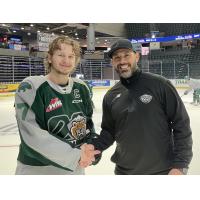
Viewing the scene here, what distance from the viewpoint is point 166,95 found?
1.14 m

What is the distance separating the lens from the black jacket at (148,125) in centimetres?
113

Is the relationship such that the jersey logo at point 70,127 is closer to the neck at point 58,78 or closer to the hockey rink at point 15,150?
the neck at point 58,78

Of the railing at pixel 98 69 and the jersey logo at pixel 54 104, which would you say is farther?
the railing at pixel 98 69

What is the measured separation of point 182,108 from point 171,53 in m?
5.86

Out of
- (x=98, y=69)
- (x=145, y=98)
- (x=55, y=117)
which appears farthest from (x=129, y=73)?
(x=98, y=69)

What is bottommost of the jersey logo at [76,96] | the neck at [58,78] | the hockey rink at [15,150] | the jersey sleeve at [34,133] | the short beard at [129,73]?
the hockey rink at [15,150]

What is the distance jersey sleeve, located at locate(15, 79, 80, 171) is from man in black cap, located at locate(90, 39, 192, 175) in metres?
0.19

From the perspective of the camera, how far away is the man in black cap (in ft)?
3.70

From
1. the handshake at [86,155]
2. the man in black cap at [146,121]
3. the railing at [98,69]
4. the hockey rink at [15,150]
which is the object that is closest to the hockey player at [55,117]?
the handshake at [86,155]

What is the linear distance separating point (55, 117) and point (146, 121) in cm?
35

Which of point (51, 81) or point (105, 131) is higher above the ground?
point (51, 81)
